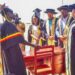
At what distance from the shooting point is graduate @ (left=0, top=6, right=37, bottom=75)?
205 cm

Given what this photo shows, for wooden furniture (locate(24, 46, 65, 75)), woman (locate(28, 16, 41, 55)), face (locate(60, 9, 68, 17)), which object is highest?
face (locate(60, 9, 68, 17))

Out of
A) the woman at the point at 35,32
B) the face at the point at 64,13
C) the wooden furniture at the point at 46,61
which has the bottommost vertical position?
the wooden furniture at the point at 46,61

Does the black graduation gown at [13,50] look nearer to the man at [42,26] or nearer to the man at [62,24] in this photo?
the man at [42,26]

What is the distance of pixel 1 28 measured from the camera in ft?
6.85

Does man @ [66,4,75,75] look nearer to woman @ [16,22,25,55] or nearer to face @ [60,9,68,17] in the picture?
face @ [60,9,68,17]

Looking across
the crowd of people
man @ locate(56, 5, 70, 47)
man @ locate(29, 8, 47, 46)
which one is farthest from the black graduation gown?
man @ locate(56, 5, 70, 47)

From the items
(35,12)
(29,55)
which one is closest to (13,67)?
(29,55)

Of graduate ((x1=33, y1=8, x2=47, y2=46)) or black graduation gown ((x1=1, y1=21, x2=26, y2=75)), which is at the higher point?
graduate ((x1=33, y1=8, x2=47, y2=46))

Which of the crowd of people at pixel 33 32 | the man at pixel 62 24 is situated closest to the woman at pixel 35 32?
the crowd of people at pixel 33 32

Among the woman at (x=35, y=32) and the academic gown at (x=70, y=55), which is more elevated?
the woman at (x=35, y=32)

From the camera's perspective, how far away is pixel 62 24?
1.86 meters

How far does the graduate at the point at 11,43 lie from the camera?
2047 millimetres

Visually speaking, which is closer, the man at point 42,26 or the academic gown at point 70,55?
the academic gown at point 70,55

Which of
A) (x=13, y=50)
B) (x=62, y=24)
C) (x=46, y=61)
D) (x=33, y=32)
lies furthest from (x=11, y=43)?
(x=62, y=24)
